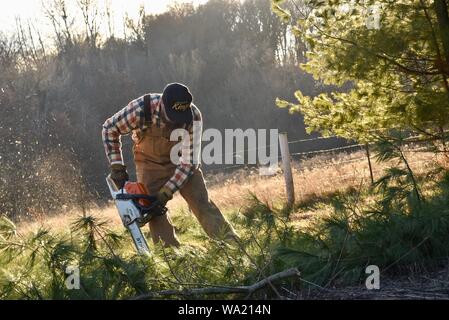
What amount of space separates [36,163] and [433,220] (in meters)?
25.4

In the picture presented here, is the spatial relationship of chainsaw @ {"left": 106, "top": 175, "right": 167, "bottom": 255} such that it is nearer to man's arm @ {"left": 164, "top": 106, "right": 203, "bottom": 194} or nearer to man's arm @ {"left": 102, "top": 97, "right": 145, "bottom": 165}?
man's arm @ {"left": 164, "top": 106, "right": 203, "bottom": 194}

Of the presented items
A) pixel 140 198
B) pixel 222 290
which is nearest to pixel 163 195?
pixel 140 198

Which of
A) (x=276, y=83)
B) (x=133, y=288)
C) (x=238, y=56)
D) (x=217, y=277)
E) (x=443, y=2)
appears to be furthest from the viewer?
(x=238, y=56)

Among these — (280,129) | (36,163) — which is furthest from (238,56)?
(36,163)

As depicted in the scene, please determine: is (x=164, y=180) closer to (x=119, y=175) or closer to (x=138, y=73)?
(x=119, y=175)

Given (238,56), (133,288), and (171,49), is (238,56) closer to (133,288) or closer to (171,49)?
(171,49)

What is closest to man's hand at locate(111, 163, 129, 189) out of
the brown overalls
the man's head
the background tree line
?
the brown overalls

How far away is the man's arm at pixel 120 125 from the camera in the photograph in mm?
5918

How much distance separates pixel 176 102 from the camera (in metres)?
5.65

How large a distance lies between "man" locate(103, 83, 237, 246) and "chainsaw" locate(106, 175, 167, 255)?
0.10 meters

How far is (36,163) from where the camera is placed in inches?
1097

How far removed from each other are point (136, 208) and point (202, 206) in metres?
0.74

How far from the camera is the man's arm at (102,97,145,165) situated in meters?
5.92

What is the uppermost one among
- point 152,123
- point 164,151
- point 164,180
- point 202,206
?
point 152,123
